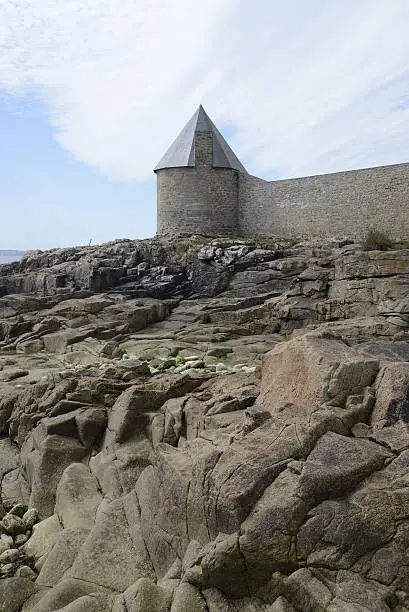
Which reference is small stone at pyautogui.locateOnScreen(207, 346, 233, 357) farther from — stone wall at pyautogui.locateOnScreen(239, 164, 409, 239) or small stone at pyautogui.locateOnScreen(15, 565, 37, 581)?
stone wall at pyautogui.locateOnScreen(239, 164, 409, 239)

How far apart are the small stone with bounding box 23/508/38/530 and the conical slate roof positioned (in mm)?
29917

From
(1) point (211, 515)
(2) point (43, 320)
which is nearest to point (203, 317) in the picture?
(2) point (43, 320)

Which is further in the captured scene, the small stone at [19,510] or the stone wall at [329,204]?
the stone wall at [329,204]

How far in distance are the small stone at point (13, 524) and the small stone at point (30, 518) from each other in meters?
0.07

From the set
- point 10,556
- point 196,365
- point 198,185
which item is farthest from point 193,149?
point 10,556

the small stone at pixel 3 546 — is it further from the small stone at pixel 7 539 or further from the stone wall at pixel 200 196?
the stone wall at pixel 200 196

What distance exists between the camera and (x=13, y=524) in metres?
8.94

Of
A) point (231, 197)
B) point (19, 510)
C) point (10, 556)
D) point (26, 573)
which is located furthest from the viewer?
point (231, 197)

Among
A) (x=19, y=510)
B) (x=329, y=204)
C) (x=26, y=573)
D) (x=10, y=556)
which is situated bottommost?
(x=19, y=510)

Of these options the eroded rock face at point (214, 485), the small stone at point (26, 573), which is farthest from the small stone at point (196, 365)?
the small stone at point (26, 573)

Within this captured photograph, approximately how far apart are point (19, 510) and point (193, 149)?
30.5m

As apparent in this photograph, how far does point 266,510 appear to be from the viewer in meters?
5.83

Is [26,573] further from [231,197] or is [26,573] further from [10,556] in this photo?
[231,197]

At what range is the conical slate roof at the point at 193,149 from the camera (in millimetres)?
36594
